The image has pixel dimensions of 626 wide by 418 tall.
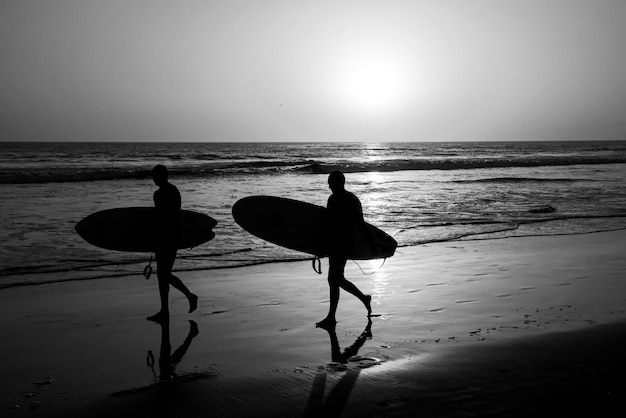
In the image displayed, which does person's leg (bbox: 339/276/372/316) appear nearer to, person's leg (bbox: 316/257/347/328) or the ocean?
person's leg (bbox: 316/257/347/328)

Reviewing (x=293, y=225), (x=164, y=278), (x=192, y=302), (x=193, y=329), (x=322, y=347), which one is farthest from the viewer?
(x=293, y=225)

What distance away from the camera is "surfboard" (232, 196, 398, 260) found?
7406 mm

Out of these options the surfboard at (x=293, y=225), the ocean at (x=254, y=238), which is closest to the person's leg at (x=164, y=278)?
the surfboard at (x=293, y=225)

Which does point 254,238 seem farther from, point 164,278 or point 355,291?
point 355,291

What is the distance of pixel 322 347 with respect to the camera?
5633mm

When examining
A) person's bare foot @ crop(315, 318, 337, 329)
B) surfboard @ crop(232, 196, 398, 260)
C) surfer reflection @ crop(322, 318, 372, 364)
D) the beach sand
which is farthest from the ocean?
surfer reflection @ crop(322, 318, 372, 364)

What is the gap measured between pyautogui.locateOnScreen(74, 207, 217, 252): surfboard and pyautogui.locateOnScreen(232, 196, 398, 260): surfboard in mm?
561

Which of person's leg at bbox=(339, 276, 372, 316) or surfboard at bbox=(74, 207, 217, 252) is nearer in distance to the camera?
person's leg at bbox=(339, 276, 372, 316)

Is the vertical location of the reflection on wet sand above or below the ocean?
above

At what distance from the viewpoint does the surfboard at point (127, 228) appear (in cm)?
757

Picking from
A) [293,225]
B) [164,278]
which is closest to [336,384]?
[164,278]

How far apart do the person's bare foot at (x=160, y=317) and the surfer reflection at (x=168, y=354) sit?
0.10 meters

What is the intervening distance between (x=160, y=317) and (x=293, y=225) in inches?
76.6

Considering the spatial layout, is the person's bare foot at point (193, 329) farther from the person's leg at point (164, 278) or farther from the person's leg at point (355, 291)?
the person's leg at point (355, 291)
